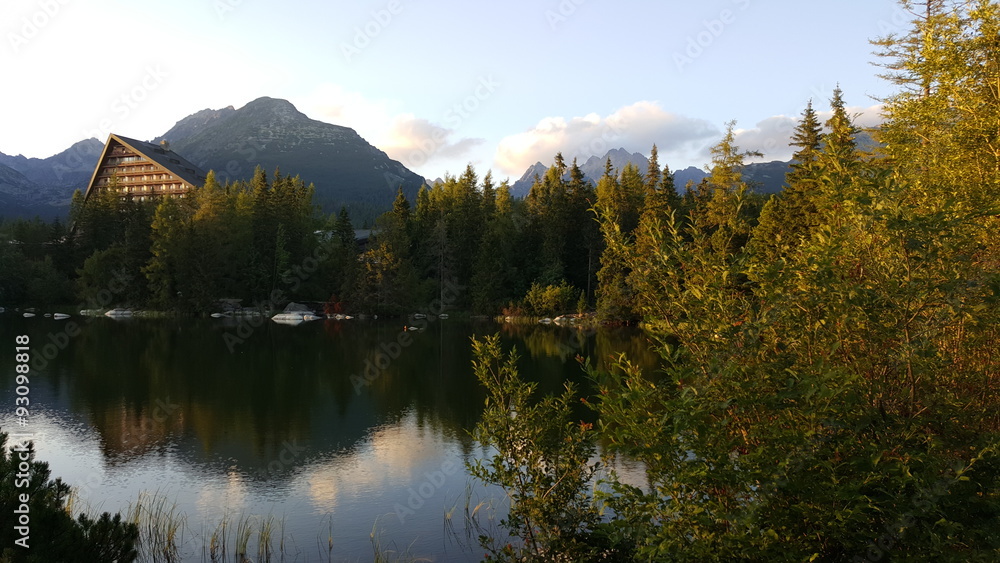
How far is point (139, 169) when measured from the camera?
334 ft

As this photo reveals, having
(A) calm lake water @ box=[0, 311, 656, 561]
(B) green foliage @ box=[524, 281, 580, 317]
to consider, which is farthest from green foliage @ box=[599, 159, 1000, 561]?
(B) green foliage @ box=[524, 281, 580, 317]

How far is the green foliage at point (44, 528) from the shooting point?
5469mm

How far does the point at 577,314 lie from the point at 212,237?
41.5m

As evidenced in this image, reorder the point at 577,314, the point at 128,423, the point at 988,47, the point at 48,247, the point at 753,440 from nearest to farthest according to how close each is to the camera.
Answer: the point at 753,440, the point at 988,47, the point at 128,423, the point at 577,314, the point at 48,247

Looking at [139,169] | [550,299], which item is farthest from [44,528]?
[139,169]

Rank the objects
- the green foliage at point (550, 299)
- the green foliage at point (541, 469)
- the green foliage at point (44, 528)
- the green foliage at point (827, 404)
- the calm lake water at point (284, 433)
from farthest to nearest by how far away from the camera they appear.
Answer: the green foliage at point (550, 299), the calm lake water at point (284, 433), the green foliage at point (541, 469), the green foliage at point (44, 528), the green foliage at point (827, 404)

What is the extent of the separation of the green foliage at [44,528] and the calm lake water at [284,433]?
492 cm

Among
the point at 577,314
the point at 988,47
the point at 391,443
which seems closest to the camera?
the point at 988,47

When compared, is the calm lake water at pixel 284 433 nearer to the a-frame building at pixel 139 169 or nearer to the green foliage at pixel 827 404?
the green foliage at pixel 827 404

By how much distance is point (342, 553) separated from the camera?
11.2 m

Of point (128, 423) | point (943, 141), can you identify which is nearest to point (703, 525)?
point (943, 141)

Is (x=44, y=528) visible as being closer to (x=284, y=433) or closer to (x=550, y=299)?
(x=284, y=433)

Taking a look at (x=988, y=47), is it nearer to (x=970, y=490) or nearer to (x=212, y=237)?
(x=970, y=490)

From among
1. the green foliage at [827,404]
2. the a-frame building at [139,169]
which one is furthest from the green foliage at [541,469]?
the a-frame building at [139,169]
